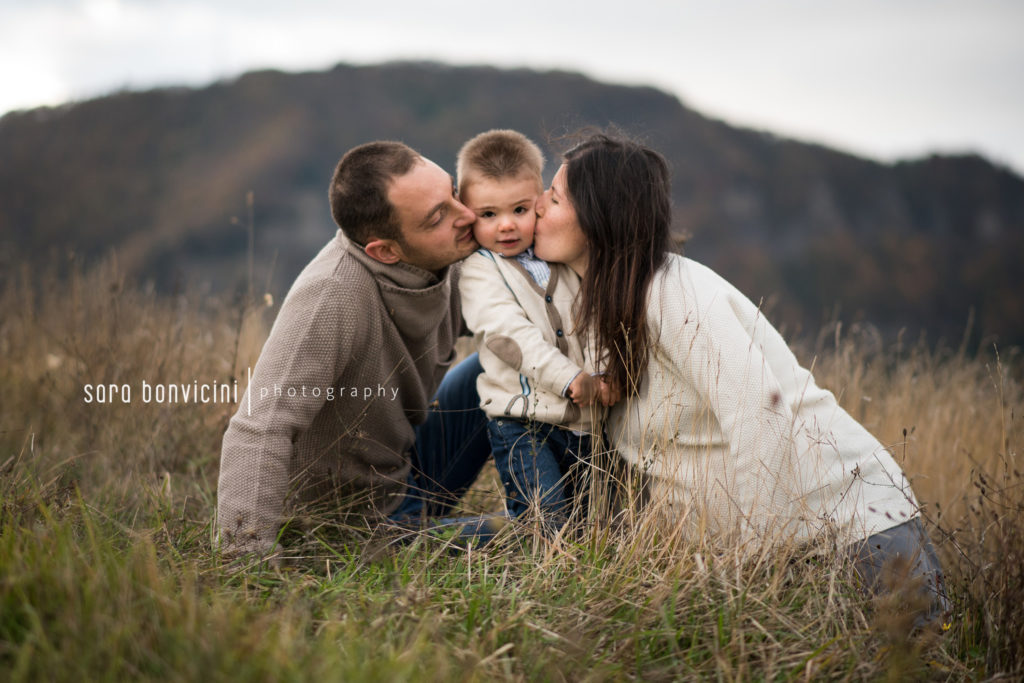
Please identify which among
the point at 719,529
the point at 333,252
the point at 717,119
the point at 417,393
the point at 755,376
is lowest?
the point at 719,529

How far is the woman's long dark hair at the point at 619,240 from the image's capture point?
2359mm

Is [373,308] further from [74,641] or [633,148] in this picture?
[74,641]

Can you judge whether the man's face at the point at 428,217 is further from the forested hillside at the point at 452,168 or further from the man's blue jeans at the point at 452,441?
the forested hillside at the point at 452,168

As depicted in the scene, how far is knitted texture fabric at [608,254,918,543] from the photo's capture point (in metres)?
2.19

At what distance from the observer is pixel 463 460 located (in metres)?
3.04

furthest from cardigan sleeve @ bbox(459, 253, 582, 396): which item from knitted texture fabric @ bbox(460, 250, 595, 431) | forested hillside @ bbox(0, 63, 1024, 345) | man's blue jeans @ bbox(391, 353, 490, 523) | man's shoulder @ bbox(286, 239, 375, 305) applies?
forested hillside @ bbox(0, 63, 1024, 345)

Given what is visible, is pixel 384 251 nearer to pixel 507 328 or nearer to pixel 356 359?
pixel 356 359

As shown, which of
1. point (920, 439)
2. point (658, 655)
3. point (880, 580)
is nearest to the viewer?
point (658, 655)

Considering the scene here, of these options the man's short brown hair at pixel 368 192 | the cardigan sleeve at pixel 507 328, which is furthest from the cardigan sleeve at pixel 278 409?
the cardigan sleeve at pixel 507 328

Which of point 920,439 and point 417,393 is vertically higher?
point 417,393

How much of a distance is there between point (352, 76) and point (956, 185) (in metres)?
35.1

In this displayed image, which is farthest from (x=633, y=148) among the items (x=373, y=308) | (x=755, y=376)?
(x=373, y=308)

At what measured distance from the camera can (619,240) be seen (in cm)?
242

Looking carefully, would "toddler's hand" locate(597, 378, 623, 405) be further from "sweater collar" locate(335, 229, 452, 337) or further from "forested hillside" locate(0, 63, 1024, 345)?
"forested hillside" locate(0, 63, 1024, 345)
